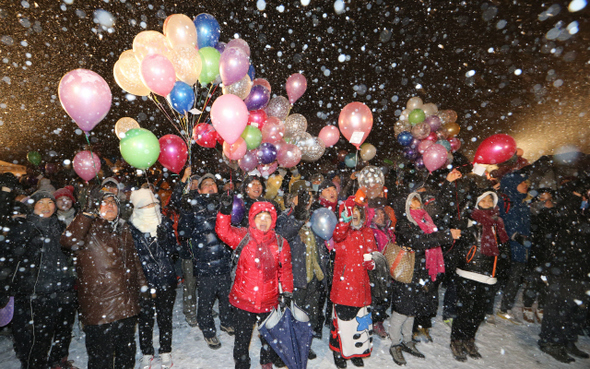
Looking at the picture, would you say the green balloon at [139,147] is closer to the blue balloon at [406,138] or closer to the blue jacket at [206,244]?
the blue jacket at [206,244]

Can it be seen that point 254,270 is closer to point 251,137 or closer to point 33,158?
point 251,137

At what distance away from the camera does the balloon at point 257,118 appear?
4.58 meters

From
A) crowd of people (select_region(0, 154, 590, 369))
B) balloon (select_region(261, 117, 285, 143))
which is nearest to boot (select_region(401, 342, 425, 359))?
crowd of people (select_region(0, 154, 590, 369))

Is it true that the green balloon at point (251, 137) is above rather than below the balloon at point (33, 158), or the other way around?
above

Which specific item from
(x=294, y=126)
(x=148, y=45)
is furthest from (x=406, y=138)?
(x=148, y=45)

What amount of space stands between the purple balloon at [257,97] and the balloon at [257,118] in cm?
13

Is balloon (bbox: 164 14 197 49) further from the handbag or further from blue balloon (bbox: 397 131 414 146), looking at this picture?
blue balloon (bbox: 397 131 414 146)

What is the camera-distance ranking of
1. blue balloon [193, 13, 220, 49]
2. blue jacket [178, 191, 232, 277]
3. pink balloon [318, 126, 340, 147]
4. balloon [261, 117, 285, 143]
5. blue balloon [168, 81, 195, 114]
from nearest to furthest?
blue jacket [178, 191, 232, 277] < blue balloon [168, 81, 195, 114] < blue balloon [193, 13, 220, 49] < balloon [261, 117, 285, 143] < pink balloon [318, 126, 340, 147]

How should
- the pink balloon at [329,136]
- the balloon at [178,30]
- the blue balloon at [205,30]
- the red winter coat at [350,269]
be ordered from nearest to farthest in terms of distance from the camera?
the red winter coat at [350,269] → the balloon at [178,30] → the blue balloon at [205,30] → the pink balloon at [329,136]

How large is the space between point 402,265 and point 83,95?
13.7 ft

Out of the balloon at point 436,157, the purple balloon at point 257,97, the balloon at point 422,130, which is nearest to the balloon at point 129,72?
the purple balloon at point 257,97

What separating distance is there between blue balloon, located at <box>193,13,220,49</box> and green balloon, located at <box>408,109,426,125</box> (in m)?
4.38

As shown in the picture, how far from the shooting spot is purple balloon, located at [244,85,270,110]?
14.6ft

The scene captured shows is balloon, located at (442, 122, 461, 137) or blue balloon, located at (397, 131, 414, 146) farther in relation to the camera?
balloon, located at (442, 122, 461, 137)
